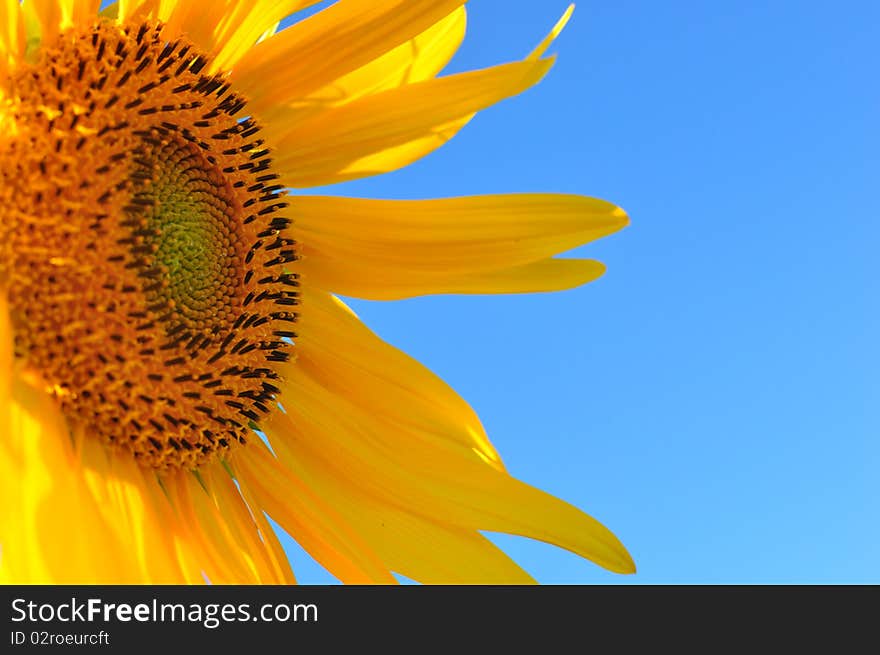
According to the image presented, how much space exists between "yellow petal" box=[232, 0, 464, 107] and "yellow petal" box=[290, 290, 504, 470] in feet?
3.16

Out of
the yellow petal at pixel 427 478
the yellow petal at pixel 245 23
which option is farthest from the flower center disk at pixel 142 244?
the yellow petal at pixel 427 478

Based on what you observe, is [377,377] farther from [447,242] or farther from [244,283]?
[244,283]

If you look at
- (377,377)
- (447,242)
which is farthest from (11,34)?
(377,377)

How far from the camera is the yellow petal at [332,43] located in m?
4.31

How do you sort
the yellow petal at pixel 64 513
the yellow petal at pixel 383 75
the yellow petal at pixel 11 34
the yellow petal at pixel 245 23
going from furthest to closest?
the yellow petal at pixel 383 75 < the yellow petal at pixel 245 23 < the yellow petal at pixel 11 34 < the yellow petal at pixel 64 513

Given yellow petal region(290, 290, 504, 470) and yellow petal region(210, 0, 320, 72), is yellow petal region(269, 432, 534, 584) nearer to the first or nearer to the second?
yellow petal region(290, 290, 504, 470)

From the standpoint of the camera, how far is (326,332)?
4758 mm

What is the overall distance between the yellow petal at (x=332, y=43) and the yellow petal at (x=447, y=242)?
1.80ft

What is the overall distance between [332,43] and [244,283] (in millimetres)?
1062

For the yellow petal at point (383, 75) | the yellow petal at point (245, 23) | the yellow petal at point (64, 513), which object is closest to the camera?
the yellow petal at point (64, 513)

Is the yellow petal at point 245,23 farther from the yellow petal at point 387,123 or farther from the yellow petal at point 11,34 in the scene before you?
the yellow petal at point 11,34

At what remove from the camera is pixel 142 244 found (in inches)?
147

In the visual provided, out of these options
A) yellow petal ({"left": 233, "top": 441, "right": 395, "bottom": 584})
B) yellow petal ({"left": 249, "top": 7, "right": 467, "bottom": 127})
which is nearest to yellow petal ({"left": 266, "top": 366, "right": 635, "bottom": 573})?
yellow petal ({"left": 233, "top": 441, "right": 395, "bottom": 584})
